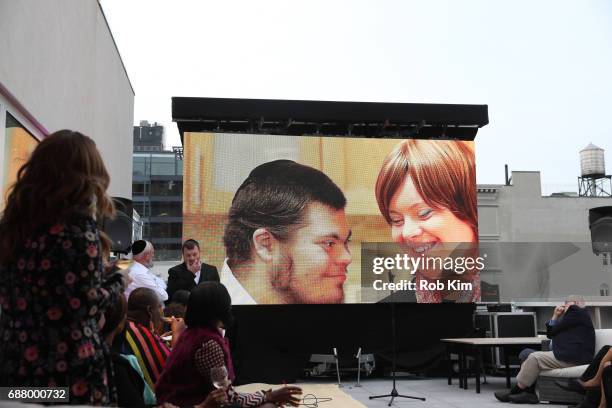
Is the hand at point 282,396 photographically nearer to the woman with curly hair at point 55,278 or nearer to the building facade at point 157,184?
the woman with curly hair at point 55,278

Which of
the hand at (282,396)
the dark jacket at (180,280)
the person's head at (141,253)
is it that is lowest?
the hand at (282,396)

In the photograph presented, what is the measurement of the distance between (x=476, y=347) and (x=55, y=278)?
6.47 meters

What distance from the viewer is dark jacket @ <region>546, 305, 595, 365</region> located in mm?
6402

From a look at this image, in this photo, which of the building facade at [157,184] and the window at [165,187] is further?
the window at [165,187]

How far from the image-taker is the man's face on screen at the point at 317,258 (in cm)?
880

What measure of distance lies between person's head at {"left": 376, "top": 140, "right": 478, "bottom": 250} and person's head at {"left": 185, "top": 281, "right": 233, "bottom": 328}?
690 cm

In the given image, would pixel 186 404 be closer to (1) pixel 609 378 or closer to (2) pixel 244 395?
(2) pixel 244 395

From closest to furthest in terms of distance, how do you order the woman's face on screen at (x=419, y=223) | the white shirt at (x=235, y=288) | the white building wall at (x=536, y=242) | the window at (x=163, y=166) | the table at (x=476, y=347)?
the table at (x=476, y=347), the white shirt at (x=235, y=288), the woman's face on screen at (x=419, y=223), the white building wall at (x=536, y=242), the window at (x=163, y=166)

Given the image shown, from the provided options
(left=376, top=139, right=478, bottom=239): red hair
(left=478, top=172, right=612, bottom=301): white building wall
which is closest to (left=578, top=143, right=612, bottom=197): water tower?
(left=478, top=172, right=612, bottom=301): white building wall

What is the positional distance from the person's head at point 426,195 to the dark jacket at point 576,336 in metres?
2.75

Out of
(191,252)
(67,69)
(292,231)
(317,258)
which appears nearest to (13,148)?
(191,252)

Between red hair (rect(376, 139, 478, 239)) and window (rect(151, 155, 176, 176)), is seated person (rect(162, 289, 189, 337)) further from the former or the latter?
window (rect(151, 155, 176, 176))

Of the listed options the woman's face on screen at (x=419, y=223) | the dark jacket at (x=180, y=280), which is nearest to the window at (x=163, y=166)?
the woman's face on screen at (x=419, y=223)

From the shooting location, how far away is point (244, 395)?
2.21m
